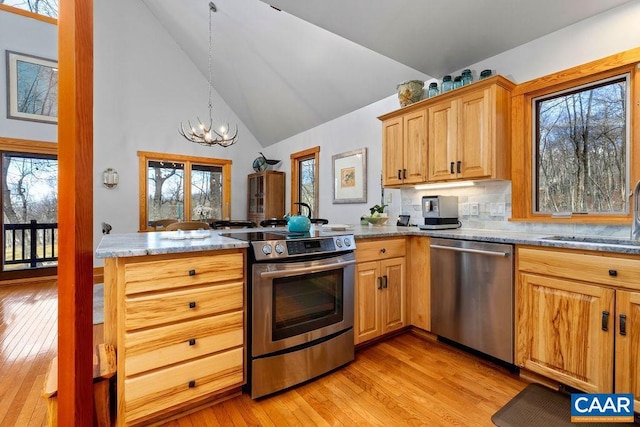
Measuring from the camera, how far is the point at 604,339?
153cm

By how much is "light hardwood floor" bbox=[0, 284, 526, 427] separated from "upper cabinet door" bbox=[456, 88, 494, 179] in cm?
148

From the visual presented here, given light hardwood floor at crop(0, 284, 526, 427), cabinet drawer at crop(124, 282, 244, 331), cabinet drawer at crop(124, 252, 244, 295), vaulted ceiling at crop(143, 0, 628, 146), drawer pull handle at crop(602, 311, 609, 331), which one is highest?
vaulted ceiling at crop(143, 0, 628, 146)

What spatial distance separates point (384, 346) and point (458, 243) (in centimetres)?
105

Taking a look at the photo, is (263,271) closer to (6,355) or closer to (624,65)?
(6,355)

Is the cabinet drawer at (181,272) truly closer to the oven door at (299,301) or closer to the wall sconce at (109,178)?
the oven door at (299,301)

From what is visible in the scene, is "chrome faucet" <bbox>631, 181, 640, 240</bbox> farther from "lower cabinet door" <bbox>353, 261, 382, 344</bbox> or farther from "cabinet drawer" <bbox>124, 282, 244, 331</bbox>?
"cabinet drawer" <bbox>124, 282, 244, 331</bbox>

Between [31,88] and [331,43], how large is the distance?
477cm

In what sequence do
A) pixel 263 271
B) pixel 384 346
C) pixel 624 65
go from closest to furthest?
pixel 263 271
pixel 624 65
pixel 384 346

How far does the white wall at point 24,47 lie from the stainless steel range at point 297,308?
16.4 feet

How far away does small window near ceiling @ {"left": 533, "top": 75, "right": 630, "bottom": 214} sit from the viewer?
2.02 m

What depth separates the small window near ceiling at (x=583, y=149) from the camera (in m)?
2.02

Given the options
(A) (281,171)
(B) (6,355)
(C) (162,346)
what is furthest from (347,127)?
(B) (6,355)

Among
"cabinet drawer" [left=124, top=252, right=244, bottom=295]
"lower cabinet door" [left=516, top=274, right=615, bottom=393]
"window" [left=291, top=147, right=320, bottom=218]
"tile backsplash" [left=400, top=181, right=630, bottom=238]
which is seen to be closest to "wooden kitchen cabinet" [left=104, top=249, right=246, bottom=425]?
"cabinet drawer" [left=124, top=252, right=244, bottom=295]

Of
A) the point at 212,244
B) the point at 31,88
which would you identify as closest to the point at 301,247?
the point at 212,244
